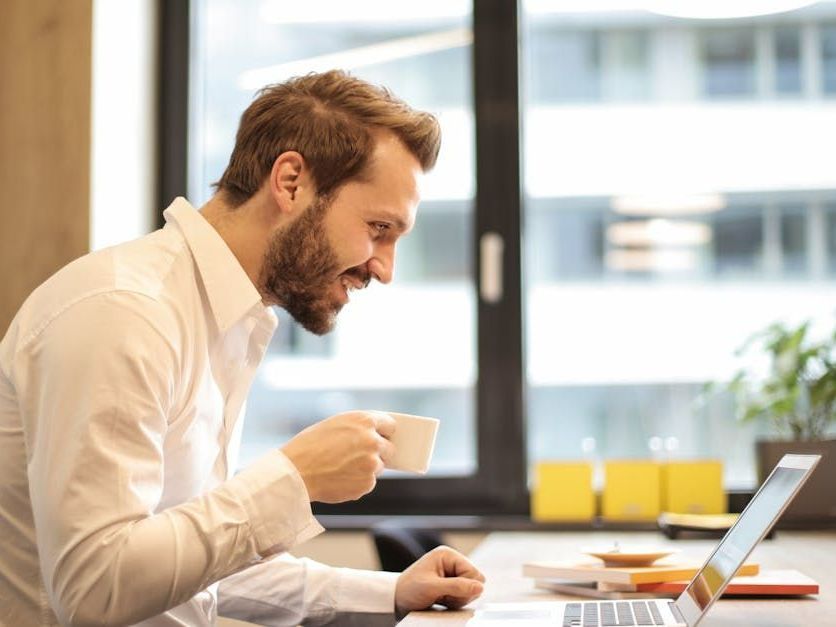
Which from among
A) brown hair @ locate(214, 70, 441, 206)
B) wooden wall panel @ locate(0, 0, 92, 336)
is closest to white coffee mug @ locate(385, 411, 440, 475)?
brown hair @ locate(214, 70, 441, 206)

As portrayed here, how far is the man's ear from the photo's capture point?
1765 mm

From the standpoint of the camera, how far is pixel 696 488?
328 centimetres

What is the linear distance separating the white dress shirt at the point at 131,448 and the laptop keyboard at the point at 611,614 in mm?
355

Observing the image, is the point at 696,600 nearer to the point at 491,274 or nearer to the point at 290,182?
the point at 290,182

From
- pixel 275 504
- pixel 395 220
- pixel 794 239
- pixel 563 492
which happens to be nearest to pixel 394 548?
pixel 563 492

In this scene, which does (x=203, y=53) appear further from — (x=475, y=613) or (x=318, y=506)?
(x=475, y=613)

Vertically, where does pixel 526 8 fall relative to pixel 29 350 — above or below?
above

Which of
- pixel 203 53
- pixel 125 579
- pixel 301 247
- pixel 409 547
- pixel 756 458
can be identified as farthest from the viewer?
pixel 203 53

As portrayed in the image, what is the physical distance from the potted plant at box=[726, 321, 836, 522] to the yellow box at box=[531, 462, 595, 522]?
489 millimetres

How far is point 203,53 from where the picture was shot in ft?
12.9

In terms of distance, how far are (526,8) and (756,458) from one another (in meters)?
1.60

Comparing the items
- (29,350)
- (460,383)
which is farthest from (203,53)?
(29,350)

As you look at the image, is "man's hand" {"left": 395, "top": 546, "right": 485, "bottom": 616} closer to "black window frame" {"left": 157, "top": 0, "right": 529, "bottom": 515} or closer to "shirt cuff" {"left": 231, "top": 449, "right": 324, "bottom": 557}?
"shirt cuff" {"left": 231, "top": 449, "right": 324, "bottom": 557}

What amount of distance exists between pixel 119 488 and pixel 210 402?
0.34 meters
